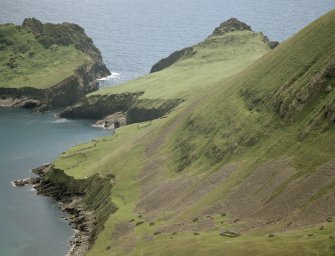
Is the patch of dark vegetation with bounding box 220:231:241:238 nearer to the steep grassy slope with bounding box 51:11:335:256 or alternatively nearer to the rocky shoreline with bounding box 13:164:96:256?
the steep grassy slope with bounding box 51:11:335:256

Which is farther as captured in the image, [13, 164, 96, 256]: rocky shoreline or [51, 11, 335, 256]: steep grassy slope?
[13, 164, 96, 256]: rocky shoreline

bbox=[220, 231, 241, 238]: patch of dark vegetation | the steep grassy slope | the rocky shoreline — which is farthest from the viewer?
the rocky shoreline

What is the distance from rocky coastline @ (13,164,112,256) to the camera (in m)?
121

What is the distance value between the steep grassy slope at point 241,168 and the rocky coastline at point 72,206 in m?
5.08

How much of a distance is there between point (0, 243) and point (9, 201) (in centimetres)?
2399

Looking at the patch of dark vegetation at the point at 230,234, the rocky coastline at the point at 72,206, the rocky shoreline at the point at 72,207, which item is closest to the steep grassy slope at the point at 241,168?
the patch of dark vegetation at the point at 230,234

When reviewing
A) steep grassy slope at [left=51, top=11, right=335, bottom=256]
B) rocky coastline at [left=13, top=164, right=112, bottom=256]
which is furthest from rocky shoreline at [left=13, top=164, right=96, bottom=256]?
steep grassy slope at [left=51, top=11, right=335, bottom=256]

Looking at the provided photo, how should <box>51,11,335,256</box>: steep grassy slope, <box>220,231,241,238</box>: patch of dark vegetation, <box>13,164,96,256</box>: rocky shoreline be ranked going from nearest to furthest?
<box>51,11,335,256</box>: steep grassy slope → <box>220,231,241,238</box>: patch of dark vegetation → <box>13,164,96,256</box>: rocky shoreline

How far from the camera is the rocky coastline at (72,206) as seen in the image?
12126 cm

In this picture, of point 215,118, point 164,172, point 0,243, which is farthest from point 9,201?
point 215,118

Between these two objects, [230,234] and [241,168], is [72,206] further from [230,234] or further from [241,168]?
[230,234]

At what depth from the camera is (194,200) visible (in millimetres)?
114375

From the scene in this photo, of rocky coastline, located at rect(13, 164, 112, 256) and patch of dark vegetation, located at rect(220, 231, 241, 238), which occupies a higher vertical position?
patch of dark vegetation, located at rect(220, 231, 241, 238)

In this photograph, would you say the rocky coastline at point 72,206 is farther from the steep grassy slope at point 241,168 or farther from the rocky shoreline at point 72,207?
the steep grassy slope at point 241,168
